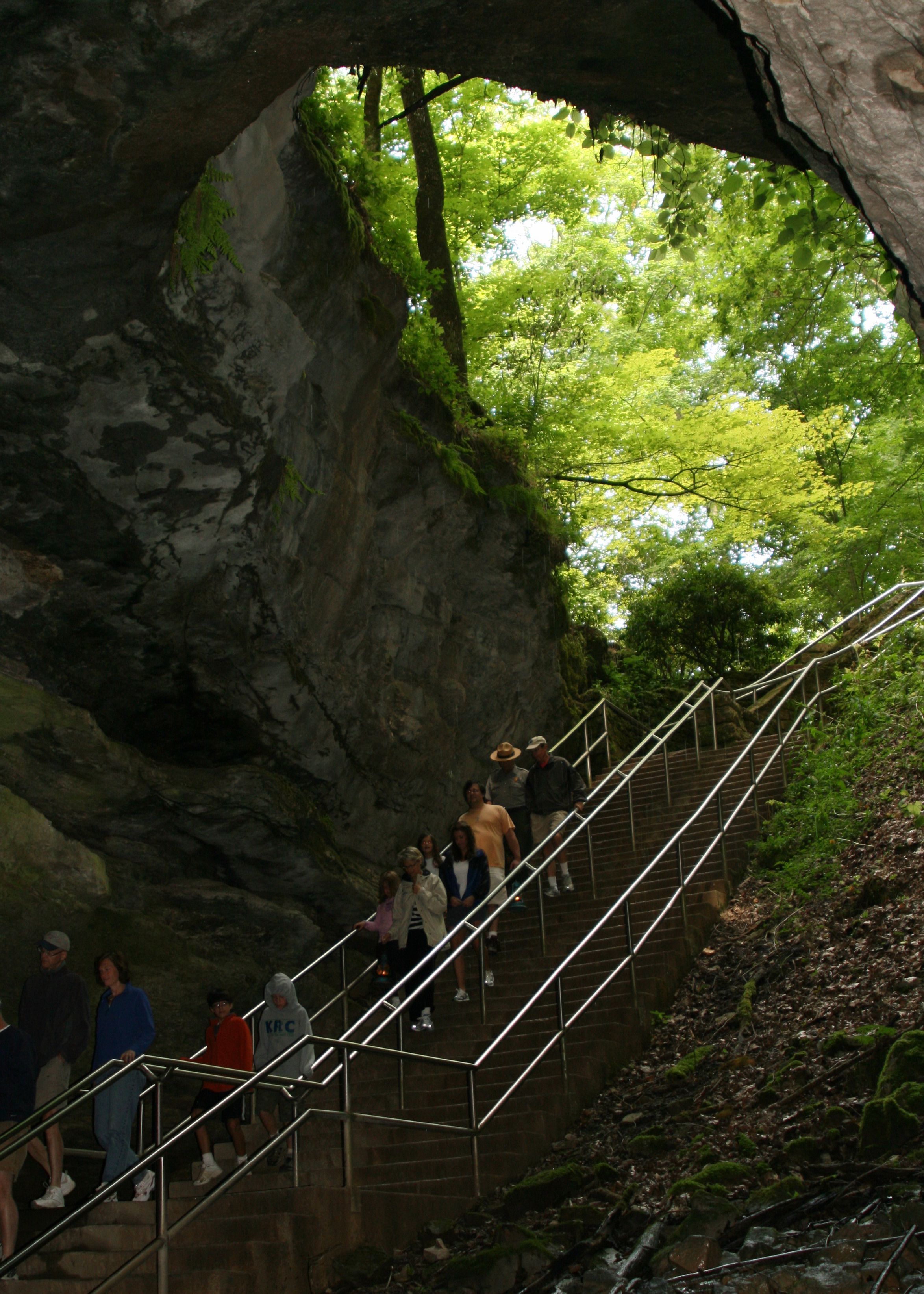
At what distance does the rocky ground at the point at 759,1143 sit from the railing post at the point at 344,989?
7.31ft

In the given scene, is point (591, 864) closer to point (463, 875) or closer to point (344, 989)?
point (463, 875)

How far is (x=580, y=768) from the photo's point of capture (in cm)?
1280

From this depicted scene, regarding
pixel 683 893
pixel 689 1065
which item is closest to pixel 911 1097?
pixel 689 1065

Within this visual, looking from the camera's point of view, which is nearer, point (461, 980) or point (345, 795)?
point (461, 980)

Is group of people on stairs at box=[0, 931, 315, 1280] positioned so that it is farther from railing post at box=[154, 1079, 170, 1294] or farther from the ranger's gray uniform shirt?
the ranger's gray uniform shirt

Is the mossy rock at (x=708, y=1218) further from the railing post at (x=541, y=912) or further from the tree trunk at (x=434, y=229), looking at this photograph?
the tree trunk at (x=434, y=229)

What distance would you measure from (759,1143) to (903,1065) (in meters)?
0.85

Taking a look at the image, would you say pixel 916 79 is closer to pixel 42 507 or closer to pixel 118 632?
pixel 42 507

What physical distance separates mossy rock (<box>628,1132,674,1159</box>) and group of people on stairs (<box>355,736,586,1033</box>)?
153 centimetres

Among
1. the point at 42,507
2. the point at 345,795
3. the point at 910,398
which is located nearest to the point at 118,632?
the point at 42,507

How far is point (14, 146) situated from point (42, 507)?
8.26 feet

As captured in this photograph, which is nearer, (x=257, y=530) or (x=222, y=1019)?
(x=222, y=1019)

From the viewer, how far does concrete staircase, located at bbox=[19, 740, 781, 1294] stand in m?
4.74

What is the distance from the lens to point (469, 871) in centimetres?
830
